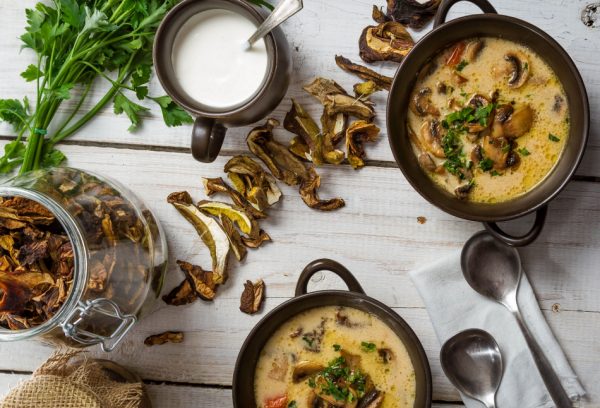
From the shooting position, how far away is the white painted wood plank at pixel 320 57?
1728mm

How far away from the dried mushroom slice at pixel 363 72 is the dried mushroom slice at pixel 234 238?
0.67m

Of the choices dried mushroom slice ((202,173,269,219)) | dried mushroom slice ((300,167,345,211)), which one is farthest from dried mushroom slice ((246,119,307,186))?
dried mushroom slice ((202,173,269,219))

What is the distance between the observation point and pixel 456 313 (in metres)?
1.76

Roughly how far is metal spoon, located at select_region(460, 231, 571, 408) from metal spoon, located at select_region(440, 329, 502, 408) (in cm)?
13

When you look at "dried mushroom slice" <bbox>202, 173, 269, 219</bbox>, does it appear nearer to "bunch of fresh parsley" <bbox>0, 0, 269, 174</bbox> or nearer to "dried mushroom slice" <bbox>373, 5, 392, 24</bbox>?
"bunch of fresh parsley" <bbox>0, 0, 269, 174</bbox>

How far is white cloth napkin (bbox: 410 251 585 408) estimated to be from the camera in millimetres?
1735

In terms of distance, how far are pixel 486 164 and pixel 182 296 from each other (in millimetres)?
1105

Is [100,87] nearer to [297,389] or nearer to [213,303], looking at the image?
[213,303]

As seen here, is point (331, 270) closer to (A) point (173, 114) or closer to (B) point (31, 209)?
(A) point (173, 114)

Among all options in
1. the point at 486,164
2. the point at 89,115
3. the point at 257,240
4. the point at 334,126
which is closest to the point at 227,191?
the point at 257,240

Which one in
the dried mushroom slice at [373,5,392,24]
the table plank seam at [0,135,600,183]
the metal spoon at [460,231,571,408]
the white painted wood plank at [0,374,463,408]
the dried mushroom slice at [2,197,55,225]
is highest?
→ the dried mushroom slice at [373,5,392,24]

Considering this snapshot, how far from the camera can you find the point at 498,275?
1722mm

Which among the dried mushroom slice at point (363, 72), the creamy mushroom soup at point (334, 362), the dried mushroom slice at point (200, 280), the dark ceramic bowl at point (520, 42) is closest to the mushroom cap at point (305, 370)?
the creamy mushroom soup at point (334, 362)

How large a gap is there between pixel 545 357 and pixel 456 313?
33 cm
